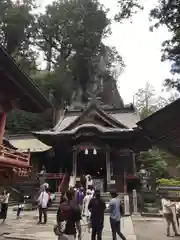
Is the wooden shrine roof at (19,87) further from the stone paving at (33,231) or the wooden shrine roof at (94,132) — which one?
the wooden shrine roof at (94,132)

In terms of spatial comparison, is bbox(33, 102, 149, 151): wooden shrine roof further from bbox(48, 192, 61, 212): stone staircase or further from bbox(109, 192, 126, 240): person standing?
bbox(109, 192, 126, 240): person standing

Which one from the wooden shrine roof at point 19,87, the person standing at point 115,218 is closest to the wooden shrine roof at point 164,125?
the person standing at point 115,218

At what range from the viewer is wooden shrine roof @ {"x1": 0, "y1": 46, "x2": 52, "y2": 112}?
7.51 metres

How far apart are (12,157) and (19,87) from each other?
2.80 metres

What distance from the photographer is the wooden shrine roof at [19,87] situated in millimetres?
7512

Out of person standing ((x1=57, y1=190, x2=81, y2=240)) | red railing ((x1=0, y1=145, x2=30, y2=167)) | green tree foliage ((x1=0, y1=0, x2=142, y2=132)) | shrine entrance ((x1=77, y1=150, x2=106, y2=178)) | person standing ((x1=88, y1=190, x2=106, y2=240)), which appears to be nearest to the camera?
person standing ((x1=57, y1=190, x2=81, y2=240))

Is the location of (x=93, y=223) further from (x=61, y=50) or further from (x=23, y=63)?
(x=61, y=50)

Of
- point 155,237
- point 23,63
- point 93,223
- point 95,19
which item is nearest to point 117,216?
point 93,223

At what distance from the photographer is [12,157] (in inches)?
379

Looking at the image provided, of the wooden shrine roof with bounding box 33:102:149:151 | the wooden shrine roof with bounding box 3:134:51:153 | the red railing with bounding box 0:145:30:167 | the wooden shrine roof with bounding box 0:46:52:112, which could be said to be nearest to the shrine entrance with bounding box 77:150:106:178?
the wooden shrine roof with bounding box 33:102:149:151

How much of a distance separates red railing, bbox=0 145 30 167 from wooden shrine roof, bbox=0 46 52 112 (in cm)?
223

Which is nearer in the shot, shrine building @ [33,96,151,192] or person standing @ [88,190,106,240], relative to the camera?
person standing @ [88,190,106,240]

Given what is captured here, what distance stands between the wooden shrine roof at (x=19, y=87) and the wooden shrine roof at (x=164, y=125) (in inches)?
170

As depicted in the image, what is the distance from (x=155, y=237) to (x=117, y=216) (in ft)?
8.07
